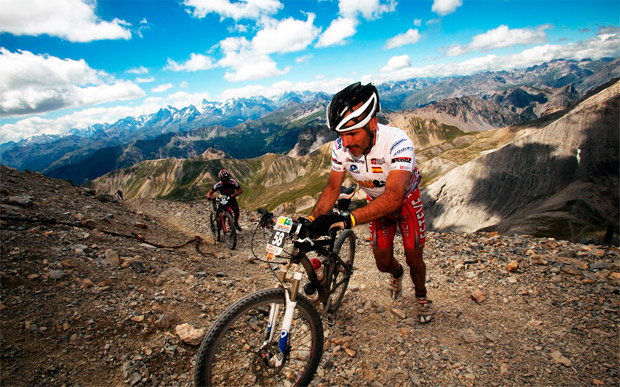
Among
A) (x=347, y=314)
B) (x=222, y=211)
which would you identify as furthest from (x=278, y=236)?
(x=222, y=211)

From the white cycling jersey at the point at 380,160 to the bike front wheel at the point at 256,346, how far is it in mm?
2614

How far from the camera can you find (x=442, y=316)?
650cm

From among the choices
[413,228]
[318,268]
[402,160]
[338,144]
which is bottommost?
[318,268]

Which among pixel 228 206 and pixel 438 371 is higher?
pixel 228 206

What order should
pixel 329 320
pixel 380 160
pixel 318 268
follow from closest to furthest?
pixel 318 268 < pixel 380 160 < pixel 329 320

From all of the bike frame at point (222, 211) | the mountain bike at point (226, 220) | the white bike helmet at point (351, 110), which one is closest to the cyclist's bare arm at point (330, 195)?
the white bike helmet at point (351, 110)

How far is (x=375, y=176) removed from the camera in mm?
5242

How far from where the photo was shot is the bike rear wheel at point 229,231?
1291cm

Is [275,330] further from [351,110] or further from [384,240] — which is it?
[351,110]

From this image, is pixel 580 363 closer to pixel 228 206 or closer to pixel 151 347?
pixel 151 347

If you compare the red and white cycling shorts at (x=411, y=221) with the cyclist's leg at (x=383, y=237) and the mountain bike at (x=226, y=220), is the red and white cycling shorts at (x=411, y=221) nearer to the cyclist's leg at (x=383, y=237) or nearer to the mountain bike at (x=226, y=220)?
the cyclist's leg at (x=383, y=237)

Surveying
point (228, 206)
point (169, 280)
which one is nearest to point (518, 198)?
point (228, 206)

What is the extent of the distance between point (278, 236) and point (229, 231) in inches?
399

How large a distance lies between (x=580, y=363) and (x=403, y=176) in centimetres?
460
